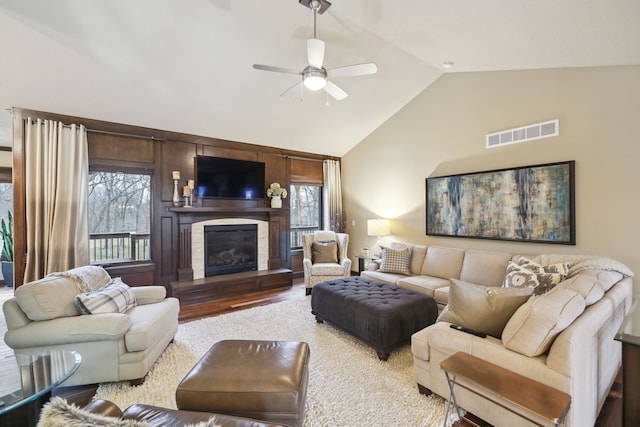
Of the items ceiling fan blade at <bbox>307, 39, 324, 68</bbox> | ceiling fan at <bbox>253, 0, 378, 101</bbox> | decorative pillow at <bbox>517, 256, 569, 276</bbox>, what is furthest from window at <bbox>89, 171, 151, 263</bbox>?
decorative pillow at <bbox>517, 256, 569, 276</bbox>

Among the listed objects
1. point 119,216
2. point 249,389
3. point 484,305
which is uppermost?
point 119,216

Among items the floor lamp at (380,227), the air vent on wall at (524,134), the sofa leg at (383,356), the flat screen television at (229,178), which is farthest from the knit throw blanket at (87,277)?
the air vent on wall at (524,134)

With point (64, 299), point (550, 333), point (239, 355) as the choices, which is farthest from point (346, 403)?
point (64, 299)

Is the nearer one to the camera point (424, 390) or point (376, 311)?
point (424, 390)

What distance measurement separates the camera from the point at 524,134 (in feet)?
12.1

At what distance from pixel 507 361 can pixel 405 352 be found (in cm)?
127

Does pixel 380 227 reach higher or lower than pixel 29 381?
higher

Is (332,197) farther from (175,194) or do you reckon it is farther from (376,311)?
(376,311)

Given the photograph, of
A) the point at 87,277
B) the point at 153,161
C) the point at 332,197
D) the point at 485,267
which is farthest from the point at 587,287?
the point at 153,161

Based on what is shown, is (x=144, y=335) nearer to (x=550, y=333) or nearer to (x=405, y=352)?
(x=405, y=352)

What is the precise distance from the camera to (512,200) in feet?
12.4

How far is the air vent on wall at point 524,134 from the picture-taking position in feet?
11.3

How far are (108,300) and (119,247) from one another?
242 centimetres

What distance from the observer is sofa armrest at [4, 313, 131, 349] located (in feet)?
7.05
